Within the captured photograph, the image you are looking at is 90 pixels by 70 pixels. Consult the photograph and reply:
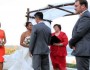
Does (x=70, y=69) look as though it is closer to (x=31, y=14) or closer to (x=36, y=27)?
(x=31, y=14)

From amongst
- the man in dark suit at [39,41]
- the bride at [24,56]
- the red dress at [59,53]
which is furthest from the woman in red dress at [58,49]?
the man in dark suit at [39,41]

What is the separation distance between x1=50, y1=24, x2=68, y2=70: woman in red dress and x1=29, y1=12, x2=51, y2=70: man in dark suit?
974 millimetres

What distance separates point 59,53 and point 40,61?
1129mm

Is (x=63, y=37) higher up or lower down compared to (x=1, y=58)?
higher up

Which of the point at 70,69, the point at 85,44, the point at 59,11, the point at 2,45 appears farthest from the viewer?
the point at 70,69

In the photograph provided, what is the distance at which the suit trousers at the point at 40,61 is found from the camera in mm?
6156

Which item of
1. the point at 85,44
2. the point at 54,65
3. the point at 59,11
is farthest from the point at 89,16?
the point at 59,11

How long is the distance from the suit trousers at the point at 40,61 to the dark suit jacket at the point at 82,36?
2.00m

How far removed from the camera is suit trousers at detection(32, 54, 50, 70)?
6.16 meters

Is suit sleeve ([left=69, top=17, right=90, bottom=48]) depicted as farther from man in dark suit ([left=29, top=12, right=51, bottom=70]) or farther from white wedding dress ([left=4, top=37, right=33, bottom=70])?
white wedding dress ([left=4, top=37, right=33, bottom=70])

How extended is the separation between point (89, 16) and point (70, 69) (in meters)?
5.01

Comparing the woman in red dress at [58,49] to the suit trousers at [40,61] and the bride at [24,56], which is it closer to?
the bride at [24,56]

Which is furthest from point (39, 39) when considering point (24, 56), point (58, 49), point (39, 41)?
point (58, 49)

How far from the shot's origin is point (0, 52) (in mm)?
7461
